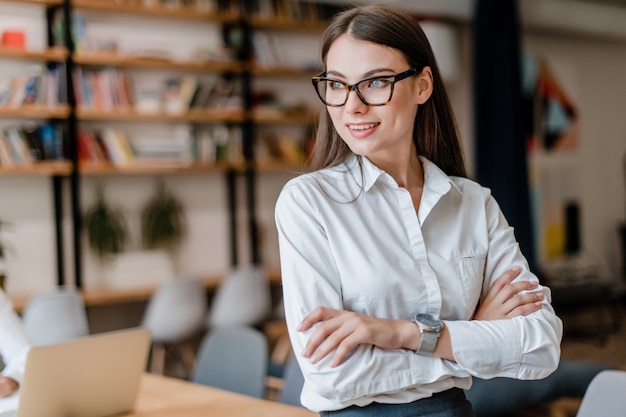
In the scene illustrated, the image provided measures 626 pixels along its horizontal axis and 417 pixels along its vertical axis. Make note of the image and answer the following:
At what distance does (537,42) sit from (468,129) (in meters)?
1.54

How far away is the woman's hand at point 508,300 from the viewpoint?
1636 mm

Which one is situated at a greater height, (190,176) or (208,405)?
(190,176)

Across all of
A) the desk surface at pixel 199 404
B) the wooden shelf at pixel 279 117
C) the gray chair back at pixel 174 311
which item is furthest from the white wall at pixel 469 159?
the desk surface at pixel 199 404

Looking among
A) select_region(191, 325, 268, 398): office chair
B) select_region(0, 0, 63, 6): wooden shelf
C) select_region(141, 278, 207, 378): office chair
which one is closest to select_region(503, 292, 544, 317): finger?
select_region(191, 325, 268, 398): office chair

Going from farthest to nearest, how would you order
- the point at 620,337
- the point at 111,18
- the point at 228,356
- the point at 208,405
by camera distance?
1. the point at 620,337
2. the point at 111,18
3. the point at 228,356
4. the point at 208,405

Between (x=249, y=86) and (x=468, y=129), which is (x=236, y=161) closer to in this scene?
(x=249, y=86)

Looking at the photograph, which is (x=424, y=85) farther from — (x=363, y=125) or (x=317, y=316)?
(x=317, y=316)

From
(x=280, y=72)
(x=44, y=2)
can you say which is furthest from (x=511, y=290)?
(x=280, y=72)

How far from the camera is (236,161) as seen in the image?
21.3 feet

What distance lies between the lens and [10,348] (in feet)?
8.09

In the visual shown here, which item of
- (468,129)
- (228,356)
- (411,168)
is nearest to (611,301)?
(468,129)

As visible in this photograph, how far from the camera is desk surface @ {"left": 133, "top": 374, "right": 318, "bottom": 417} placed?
2.53 m

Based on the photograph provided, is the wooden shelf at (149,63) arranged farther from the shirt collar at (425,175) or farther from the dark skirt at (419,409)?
the dark skirt at (419,409)

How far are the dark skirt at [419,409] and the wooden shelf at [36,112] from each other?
4447mm
